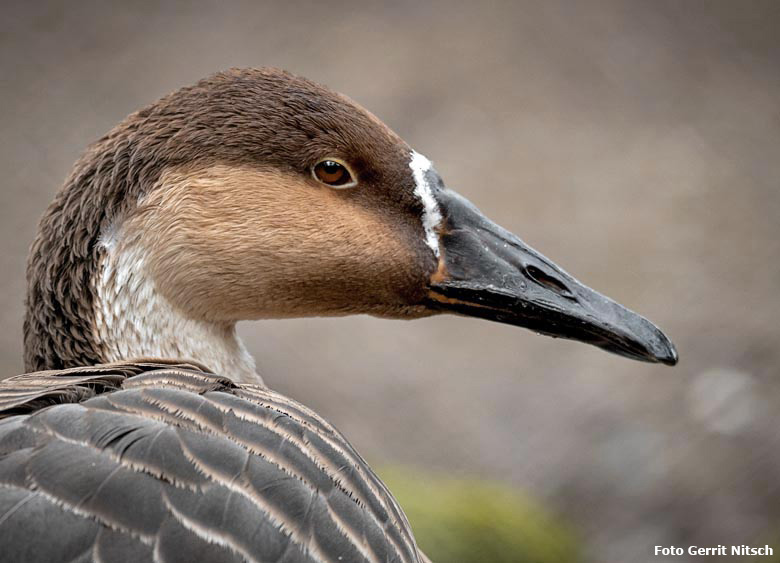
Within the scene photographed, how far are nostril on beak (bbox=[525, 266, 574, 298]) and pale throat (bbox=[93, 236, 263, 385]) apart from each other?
0.93 m

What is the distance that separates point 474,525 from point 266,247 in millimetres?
2027

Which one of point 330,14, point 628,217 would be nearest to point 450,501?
point 628,217

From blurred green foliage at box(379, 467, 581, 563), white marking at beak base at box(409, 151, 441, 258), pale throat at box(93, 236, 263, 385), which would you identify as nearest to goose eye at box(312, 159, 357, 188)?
white marking at beak base at box(409, 151, 441, 258)

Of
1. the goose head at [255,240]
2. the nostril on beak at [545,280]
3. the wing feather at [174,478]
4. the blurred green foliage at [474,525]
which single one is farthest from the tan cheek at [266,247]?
the blurred green foliage at [474,525]

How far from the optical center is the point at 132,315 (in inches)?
92.5

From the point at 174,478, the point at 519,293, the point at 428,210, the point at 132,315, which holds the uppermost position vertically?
the point at 428,210

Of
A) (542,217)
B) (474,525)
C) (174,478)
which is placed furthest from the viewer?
(542,217)

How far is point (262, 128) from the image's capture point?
7.77 feet

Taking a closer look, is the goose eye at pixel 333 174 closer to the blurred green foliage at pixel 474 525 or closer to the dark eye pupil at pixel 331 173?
the dark eye pupil at pixel 331 173

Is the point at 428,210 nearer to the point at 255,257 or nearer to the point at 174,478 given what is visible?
the point at 255,257

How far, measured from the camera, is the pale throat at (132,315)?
7.66ft

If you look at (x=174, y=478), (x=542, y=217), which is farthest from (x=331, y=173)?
(x=542, y=217)

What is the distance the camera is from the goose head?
7.68 ft

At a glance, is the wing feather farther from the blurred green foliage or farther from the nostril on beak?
the blurred green foliage
